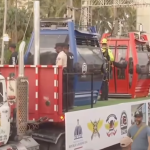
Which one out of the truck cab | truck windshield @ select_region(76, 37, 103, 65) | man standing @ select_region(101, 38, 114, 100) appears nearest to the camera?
the truck cab

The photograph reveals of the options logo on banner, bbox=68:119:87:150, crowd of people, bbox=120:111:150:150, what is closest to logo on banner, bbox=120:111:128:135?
logo on banner, bbox=68:119:87:150

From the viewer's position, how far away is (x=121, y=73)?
45.1 ft

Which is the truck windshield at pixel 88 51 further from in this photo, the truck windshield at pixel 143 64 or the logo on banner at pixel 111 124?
the truck windshield at pixel 143 64

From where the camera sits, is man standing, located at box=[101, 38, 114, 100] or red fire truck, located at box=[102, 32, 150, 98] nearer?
man standing, located at box=[101, 38, 114, 100]

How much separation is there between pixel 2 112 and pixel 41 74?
159 cm

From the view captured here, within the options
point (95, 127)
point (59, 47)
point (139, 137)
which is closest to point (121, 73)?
point (59, 47)

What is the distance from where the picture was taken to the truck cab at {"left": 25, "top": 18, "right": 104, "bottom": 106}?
10.2 m

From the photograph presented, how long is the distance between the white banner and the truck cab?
688 millimetres

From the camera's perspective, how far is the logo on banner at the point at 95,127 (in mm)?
9462

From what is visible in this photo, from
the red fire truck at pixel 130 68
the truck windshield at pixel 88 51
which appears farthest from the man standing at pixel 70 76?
the red fire truck at pixel 130 68

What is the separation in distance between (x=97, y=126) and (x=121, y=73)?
428 centimetres

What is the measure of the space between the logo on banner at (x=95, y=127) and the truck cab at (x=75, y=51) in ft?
2.51

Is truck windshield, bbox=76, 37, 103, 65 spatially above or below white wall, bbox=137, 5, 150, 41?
below

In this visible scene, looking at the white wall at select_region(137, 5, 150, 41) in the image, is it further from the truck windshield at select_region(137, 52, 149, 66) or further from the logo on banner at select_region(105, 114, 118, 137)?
the logo on banner at select_region(105, 114, 118, 137)
